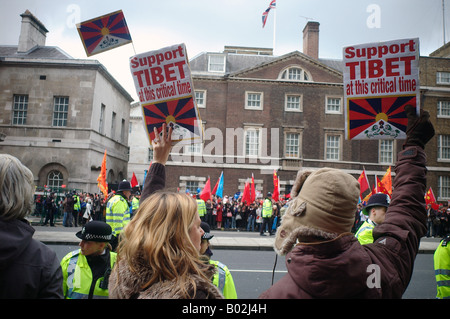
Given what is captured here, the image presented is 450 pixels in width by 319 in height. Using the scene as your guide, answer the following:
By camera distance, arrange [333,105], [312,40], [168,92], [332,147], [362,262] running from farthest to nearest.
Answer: [312,40], [333,105], [332,147], [168,92], [362,262]

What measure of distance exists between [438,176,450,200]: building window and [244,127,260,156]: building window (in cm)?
1709

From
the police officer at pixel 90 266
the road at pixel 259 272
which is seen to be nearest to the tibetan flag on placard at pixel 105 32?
the police officer at pixel 90 266

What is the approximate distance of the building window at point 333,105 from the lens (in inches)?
1196

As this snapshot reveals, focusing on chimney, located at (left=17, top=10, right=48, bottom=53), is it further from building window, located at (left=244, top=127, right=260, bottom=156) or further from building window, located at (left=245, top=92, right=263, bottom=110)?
building window, located at (left=244, top=127, right=260, bottom=156)

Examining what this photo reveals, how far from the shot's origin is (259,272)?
8.36 meters

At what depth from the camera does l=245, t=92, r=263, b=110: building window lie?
2986 centimetres

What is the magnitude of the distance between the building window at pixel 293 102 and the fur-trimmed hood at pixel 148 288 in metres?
29.7

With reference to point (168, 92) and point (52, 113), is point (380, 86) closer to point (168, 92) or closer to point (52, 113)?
point (168, 92)

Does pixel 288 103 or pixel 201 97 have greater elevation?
pixel 201 97

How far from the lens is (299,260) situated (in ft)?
4.89

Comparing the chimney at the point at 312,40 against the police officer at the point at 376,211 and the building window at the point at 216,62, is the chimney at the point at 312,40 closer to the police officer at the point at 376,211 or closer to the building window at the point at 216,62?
the building window at the point at 216,62

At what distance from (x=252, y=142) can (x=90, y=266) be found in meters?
26.5

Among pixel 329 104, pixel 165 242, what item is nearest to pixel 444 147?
pixel 329 104
